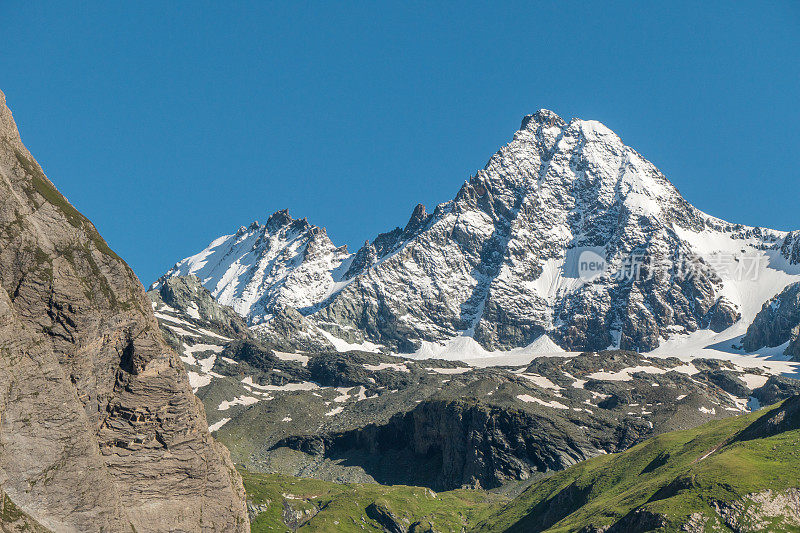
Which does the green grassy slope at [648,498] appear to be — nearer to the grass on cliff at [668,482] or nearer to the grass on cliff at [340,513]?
the grass on cliff at [668,482]

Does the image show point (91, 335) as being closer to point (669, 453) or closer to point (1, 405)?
point (1, 405)

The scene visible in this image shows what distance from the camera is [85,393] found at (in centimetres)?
7512

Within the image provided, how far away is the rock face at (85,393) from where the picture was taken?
221 feet

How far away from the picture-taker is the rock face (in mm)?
67250

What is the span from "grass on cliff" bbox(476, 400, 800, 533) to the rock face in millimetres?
49065

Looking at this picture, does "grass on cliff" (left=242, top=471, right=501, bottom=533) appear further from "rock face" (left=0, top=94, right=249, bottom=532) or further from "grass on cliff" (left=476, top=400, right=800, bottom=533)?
"rock face" (left=0, top=94, right=249, bottom=532)

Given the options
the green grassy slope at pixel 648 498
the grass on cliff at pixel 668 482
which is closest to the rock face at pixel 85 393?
the grass on cliff at pixel 668 482

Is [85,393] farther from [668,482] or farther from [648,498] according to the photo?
[668,482]

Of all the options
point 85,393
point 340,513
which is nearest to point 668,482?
point 85,393

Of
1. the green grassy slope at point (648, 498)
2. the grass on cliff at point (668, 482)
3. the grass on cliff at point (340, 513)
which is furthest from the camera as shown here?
the grass on cliff at point (340, 513)

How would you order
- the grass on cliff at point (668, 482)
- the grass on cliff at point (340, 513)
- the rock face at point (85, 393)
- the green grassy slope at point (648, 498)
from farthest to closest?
1. the grass on cliff at point (340, 513)
2. the grass on cliff at point (668, 482)
3. the green grassy slope at point (648, 498)
4. the rock face at point (85, 393)

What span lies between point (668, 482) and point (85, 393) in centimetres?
7113

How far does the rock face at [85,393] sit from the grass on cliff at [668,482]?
49065 mm

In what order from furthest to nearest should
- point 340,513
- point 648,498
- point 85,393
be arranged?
point 340,513 → point 648,498 → point 85,393
